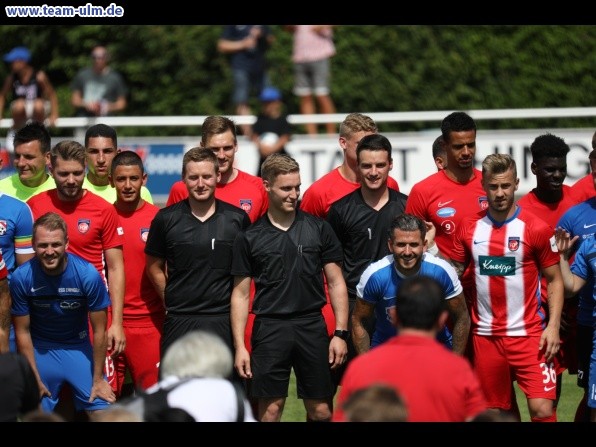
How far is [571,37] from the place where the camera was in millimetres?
21812

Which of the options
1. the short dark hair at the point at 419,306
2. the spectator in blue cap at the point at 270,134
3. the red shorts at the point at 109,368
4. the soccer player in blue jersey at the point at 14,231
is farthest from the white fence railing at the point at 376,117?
the short dark hair at the point at 419,306

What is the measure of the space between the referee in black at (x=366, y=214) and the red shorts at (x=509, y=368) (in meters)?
0.83

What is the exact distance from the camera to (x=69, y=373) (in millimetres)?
8438

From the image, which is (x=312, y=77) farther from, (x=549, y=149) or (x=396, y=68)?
(x=549, y=149)

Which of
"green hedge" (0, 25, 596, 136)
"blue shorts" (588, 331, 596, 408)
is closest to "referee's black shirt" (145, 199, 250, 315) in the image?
"blue shorts" (588, 331, 596, 408)

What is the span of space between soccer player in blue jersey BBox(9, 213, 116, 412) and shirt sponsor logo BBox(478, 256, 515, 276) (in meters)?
2.61

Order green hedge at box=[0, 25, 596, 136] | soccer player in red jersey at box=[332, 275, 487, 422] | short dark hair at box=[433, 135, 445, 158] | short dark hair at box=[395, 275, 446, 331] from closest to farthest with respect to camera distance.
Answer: soccer player in red jersey at box=[332, 275, 487, 422], short dark hair at box=[395, 275, 446, 331], short dark hair at box=[433, 135, 445, 158], green hedge at box=[0, 25, 596, 136]

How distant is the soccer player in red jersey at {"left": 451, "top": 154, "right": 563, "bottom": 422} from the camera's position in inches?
322

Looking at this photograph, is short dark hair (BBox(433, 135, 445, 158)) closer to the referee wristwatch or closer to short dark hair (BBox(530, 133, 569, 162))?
short dark hair (BBox(530, 133, 569, 162))

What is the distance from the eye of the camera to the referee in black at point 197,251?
27.6ft

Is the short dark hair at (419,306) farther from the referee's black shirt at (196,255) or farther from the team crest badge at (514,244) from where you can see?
the referee's black shirt at (196,255)

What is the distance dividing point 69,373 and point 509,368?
3080mm

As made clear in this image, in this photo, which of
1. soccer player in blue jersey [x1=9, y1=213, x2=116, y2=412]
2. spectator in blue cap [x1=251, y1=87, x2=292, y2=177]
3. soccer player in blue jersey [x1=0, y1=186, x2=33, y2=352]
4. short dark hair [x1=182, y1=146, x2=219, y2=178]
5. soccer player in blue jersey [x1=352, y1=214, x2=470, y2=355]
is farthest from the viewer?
spectator in blue cap [x1=251, y1=87, x2=292, y2=177]
